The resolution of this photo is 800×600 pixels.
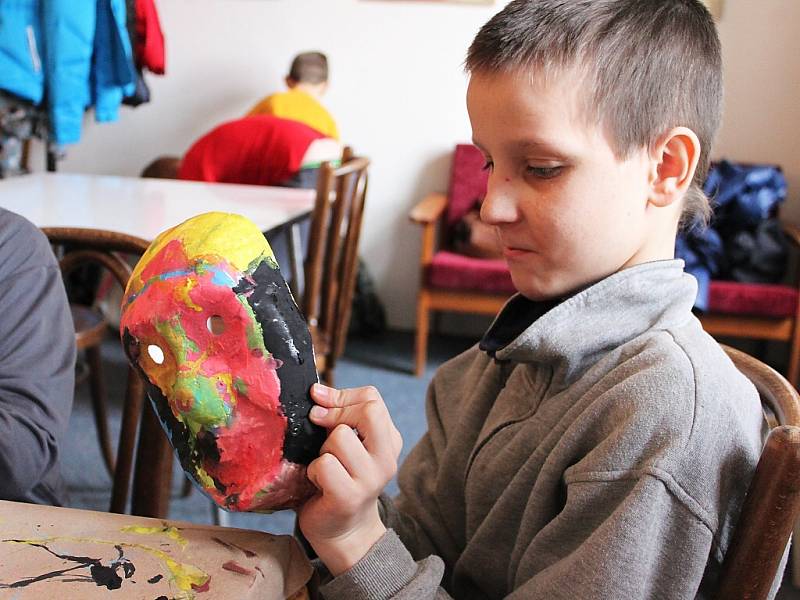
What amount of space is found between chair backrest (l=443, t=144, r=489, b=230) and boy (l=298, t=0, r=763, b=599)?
268 centimetres

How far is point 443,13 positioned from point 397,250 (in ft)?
3.47

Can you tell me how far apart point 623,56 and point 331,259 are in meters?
1.48

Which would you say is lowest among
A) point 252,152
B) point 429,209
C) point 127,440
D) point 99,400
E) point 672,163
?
point 99,400

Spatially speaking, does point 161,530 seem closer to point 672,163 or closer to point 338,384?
point 672,163

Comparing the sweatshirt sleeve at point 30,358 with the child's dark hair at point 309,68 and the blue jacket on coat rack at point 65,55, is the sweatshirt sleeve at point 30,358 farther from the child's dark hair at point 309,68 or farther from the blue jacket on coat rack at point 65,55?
the child's dark hair at point 309,68

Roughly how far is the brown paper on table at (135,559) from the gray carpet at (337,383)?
134cm

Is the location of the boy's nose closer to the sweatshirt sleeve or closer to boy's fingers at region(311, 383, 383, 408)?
boy's fingers at region(311, 383, 383, 408)

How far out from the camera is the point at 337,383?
2.95 meters

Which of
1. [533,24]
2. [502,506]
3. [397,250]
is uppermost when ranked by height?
[533,24]

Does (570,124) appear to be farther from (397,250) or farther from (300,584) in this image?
(397,250)

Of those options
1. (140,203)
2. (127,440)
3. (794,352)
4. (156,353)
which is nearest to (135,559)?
(156,353)

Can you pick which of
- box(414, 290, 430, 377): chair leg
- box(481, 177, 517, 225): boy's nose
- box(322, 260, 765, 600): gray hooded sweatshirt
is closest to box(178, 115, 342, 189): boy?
box(414, 290, 430, 377): chair leg

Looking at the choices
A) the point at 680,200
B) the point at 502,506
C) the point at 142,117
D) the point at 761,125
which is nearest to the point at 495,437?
the point at 502,506

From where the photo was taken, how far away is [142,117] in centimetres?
387
